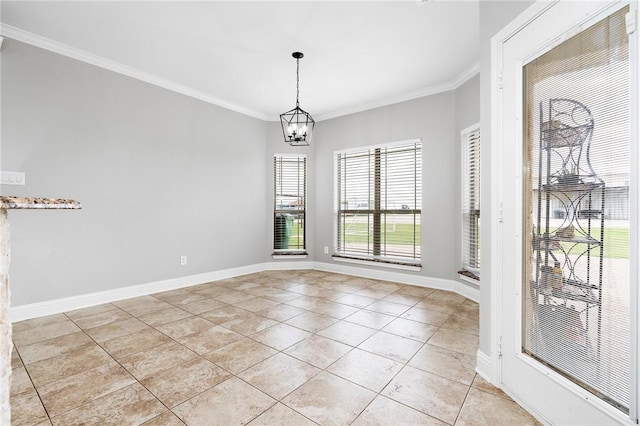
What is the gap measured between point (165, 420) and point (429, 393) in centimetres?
149

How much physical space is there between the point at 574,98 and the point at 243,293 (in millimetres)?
3715

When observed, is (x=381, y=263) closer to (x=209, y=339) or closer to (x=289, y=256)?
(x=289, y=256)

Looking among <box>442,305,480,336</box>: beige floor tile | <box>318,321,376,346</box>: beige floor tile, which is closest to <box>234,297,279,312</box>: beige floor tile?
<box>318,321,376,346</box>: beige floor tile

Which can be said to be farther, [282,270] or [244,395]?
[282,270]

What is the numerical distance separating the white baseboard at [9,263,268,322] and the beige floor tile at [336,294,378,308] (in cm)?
208

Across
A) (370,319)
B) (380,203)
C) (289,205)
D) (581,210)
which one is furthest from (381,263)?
(581,210)

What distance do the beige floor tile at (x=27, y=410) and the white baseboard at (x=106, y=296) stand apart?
86cm

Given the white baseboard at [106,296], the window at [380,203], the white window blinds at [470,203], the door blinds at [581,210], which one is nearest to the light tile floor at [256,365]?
the white baseboard at [106,296]

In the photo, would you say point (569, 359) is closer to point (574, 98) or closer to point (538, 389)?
point (538, 389)

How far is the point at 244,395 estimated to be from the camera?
1.77 meters

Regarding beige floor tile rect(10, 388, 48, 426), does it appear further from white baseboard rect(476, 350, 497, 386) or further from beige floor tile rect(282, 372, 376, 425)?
white baseboard rect(476, 350, 497, 386)

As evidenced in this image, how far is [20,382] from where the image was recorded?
1.89 meters

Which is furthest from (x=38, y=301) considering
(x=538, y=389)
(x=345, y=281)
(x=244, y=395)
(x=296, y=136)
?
(x=538, y=389)

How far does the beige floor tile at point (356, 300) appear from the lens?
138 inches
